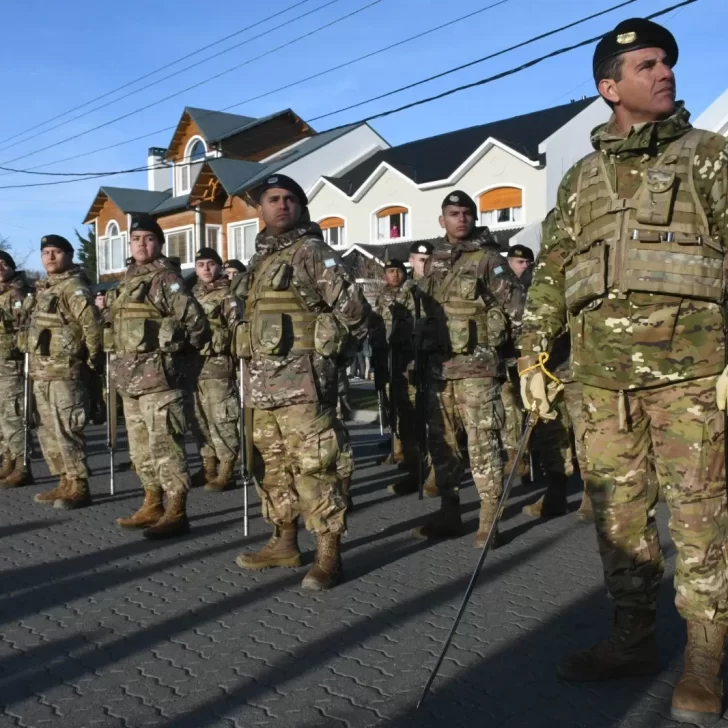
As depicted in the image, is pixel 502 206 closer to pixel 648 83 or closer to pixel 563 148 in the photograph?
pixel 563 148

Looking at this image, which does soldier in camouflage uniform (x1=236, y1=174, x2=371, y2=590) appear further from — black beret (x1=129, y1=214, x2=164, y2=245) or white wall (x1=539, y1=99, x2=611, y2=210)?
white wall (x1=539, y1=99, x2=611, y2=210)

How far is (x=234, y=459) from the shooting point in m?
9.03

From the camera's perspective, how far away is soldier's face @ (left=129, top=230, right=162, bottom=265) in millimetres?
6938

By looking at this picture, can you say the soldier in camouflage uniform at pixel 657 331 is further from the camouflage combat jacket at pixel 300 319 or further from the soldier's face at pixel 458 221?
the soldier's face at pixel 458 221

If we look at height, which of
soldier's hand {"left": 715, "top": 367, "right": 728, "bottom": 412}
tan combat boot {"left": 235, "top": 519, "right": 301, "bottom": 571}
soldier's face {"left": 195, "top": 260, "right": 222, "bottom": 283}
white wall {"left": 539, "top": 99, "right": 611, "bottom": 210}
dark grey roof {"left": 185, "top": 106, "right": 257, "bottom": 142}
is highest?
dark grey roof {"left": 185, "top": 106, "right": 257, "bottom": 142}

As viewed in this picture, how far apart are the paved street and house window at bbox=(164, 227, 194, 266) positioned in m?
32.6

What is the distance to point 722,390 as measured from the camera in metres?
3.24

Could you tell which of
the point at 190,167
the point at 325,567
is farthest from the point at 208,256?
the point at 190,167

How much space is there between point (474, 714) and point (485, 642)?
81 cm

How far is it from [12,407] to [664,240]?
7.53m

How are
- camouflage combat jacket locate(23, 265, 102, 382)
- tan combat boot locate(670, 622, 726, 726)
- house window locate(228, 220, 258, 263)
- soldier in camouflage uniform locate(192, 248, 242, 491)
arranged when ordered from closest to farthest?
tan combat boot locate(670, 622, 726, 726), camouflage combat jacket locate(23, 265, 102, 382), soldier in camouflage uniform locate(192, 248, 242, 491), house window locate(228, 220, 258, 263)

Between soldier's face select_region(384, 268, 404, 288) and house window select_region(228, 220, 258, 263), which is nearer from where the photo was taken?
soldier's face select_region(384, 268, 404, 288)

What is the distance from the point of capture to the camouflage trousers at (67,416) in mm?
7816

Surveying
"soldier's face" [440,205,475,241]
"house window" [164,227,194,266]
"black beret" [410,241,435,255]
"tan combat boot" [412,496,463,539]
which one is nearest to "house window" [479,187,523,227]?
"house window" [164,227,194,266]
